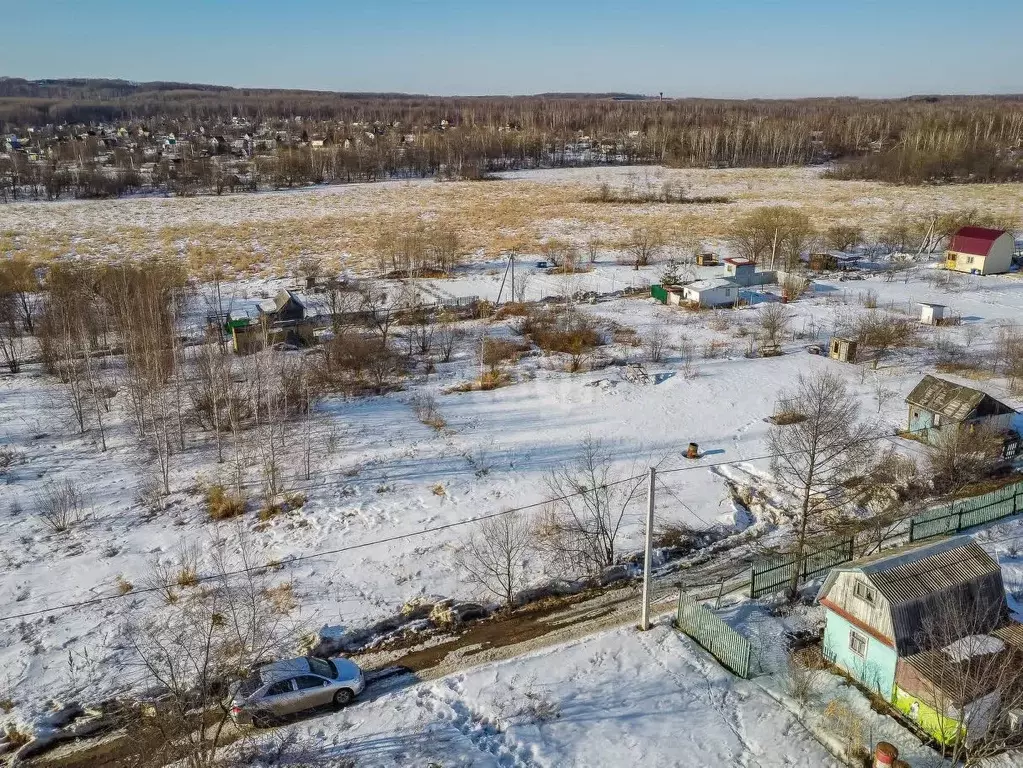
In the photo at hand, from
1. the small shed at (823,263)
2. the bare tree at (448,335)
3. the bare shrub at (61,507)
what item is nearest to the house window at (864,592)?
the bare shrub at (61,507)

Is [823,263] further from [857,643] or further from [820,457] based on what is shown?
[857,643]

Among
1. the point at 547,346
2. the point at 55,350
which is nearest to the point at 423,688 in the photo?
the point at 547,346

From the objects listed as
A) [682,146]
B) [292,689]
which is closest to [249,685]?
[292,689]

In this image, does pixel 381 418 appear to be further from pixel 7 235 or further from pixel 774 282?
pixel 7 235

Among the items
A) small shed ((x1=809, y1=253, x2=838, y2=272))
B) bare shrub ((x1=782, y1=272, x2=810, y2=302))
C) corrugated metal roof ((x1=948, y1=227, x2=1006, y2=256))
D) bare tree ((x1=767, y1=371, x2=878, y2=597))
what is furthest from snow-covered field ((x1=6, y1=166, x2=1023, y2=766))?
small shed ((x1=809, y1=253, x2=838, y2=272))

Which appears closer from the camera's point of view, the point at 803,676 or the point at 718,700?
the point at 718,700
